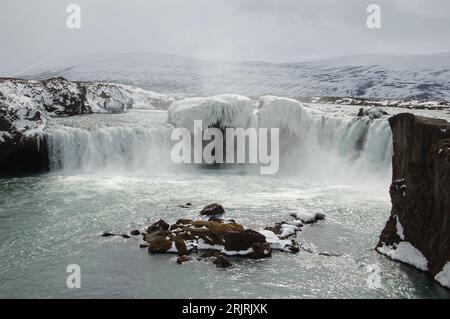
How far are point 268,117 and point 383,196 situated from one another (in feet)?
37.9

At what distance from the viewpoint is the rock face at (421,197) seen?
11.8 metres

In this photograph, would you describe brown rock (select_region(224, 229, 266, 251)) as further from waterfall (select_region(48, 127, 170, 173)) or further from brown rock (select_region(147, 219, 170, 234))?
waterfall (select_region(48, 127, 170, 173))

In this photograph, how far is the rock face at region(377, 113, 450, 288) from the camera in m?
11.8

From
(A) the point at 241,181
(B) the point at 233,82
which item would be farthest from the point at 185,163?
(B) the point at 233,82

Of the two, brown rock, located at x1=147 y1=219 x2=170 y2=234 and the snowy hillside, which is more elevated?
the snowy hillside

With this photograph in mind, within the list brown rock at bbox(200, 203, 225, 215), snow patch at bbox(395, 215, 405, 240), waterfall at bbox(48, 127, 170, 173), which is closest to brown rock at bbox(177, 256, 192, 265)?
brown rock at bbox(200, 203, 225, 215)

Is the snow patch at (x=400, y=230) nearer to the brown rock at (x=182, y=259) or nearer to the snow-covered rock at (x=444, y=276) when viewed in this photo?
the snow-covered rock at (x=444, y=276)

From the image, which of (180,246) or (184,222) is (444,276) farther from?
(184,222)

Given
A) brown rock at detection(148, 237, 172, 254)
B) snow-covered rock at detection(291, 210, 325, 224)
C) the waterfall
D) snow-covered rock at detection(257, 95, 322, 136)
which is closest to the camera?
brown rock at detection(148, 237, 172, 254)

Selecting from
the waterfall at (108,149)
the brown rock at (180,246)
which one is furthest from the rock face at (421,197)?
the waterfall at (108,149)

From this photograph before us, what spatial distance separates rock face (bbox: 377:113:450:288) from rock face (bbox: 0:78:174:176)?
2159 cm

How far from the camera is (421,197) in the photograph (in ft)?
42.2

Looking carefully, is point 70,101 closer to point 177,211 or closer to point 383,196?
point 177,211

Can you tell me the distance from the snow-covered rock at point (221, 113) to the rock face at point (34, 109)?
980cm
